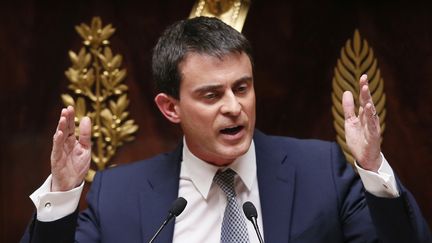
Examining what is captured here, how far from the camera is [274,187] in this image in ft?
6.59

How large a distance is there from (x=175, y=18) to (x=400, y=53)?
680 mm

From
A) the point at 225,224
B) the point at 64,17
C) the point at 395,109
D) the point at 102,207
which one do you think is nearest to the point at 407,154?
the point at 395,109

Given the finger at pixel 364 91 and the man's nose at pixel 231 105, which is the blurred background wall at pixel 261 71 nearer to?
the man's nose at pixel 231 105

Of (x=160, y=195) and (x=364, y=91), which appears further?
(x=160, y=195)

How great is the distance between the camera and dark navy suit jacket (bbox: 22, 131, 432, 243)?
1.93 m

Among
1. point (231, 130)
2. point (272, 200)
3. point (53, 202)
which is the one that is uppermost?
point (231, 130)

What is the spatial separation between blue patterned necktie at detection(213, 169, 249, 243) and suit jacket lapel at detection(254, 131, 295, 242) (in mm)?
54

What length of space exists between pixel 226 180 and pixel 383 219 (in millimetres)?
453

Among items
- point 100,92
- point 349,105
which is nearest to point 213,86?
point 349,105

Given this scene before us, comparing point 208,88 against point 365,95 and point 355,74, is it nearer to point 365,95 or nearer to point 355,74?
point 365,95

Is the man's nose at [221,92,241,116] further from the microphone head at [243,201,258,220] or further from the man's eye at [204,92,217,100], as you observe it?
the microphone head at [243,201,258,220]

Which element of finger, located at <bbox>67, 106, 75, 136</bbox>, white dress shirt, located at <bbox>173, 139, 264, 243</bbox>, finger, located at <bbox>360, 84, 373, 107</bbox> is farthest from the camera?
white dress shirt, located at <bbox>173, 139, 264, 243</bbox>

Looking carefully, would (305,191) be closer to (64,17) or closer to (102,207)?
(102,207)

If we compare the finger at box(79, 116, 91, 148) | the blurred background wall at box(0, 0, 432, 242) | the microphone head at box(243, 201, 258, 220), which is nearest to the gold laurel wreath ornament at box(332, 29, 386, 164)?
the blurred background wall at box(0, 0, 432, 242)
